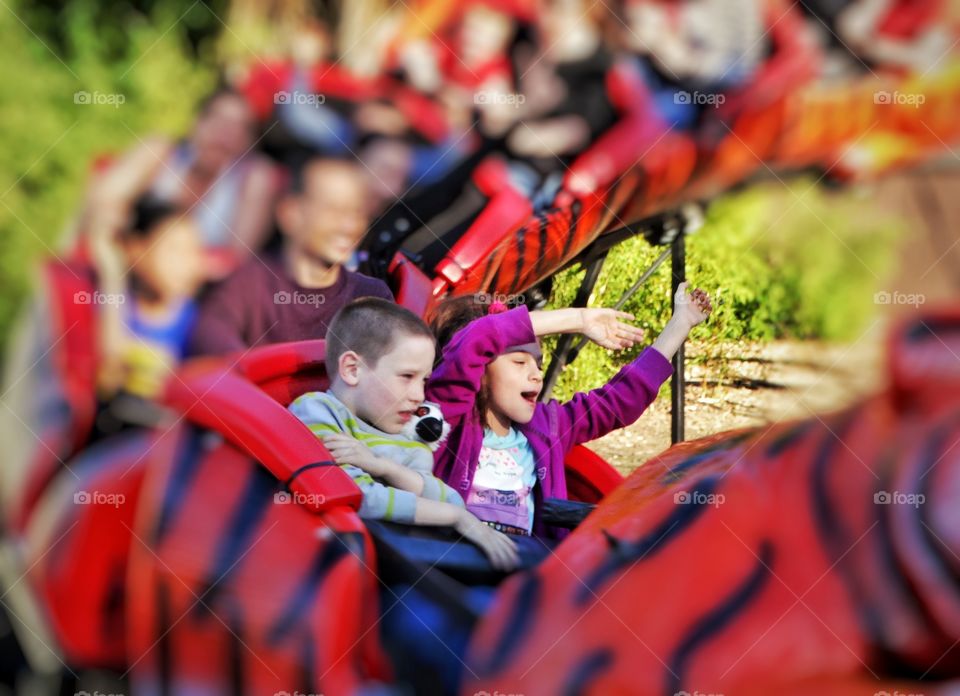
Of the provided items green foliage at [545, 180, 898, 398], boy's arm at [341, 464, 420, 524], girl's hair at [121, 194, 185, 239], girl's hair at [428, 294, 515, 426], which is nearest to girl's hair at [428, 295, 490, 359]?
girl's hair at [428, 294, 515, 426]

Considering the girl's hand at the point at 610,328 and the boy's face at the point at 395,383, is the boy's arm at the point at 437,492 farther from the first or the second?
the girl's hand at the point at 610,328

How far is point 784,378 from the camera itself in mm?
1326

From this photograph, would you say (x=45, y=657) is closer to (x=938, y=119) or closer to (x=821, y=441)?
(x=821, y=441)

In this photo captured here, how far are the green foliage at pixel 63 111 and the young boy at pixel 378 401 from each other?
36cm

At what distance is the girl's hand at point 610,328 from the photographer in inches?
60.1

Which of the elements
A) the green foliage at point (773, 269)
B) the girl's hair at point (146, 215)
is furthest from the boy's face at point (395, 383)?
the girl's hair at point (146, 215)

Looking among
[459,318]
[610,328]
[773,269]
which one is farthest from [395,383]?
[773,269]

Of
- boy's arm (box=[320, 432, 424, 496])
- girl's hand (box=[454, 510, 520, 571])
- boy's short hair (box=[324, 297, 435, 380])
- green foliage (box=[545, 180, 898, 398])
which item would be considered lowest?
girl's hand (box=[454, 510, 520, 571])

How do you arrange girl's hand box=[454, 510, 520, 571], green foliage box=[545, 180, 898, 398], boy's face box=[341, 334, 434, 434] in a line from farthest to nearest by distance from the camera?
boy's face box=[341, 334, 434, 434], girl's hand box=[454, 510, 520, 571], green foliage box=[545, 180, 898, 398]

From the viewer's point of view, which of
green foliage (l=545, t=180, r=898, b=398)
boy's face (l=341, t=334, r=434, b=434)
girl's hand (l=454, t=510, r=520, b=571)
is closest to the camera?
green foliage (l=545, t=180, r=898, b=398)

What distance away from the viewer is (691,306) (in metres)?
1.45

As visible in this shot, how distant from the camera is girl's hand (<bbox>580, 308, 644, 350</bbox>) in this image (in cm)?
153

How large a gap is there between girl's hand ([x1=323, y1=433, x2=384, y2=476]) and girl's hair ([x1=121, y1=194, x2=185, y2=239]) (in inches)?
14.1

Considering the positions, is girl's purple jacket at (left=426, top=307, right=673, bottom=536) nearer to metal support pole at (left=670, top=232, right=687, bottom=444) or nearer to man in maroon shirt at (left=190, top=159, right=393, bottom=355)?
metal support pole at (left=670, top=232, right=687, bottom=444)
